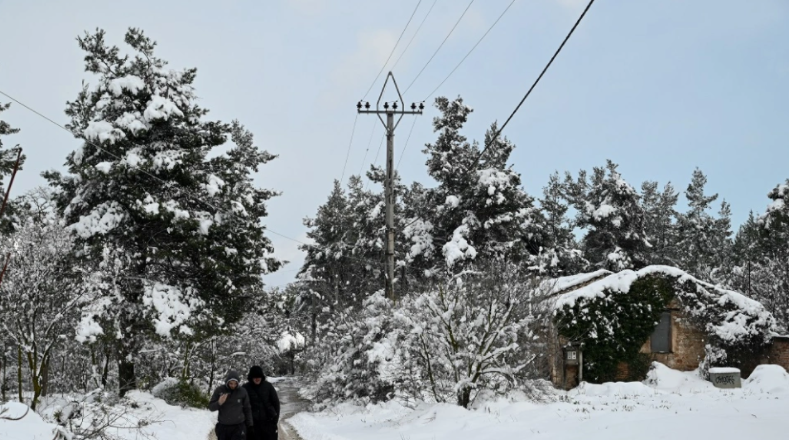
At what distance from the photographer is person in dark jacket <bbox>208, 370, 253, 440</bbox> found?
30.7 feet

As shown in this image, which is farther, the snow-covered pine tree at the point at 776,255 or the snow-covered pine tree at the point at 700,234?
the snow-covered pine tree at the point at 700,234

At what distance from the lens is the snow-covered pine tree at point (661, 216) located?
5450 centimetres

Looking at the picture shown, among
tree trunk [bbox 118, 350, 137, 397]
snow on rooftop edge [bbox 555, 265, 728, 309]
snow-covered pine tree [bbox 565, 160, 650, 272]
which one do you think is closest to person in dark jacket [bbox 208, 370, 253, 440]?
tree trunk [bbox 118, 350, 137, 397]

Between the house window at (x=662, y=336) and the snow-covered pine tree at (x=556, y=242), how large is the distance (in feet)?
36.6

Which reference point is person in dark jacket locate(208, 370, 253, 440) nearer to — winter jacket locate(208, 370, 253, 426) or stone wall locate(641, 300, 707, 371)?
winter jacket locate(208, 370, 253, 426)

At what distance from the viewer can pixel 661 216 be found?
197 ft

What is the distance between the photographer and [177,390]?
21.0m

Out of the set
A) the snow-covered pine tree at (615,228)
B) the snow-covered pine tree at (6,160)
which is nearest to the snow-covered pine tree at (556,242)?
the snow-covered pine tree at (615,228)

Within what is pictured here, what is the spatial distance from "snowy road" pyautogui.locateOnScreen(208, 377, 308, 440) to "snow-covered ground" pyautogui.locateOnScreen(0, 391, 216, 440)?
808 mm

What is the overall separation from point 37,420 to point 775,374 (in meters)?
20.9

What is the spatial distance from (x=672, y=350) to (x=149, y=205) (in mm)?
20123

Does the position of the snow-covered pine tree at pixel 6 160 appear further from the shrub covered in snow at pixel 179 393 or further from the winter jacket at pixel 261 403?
the winter jacket at pixel 261 403

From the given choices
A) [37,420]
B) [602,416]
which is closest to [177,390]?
[37,420]

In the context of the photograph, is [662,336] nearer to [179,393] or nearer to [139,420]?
[179,393]
